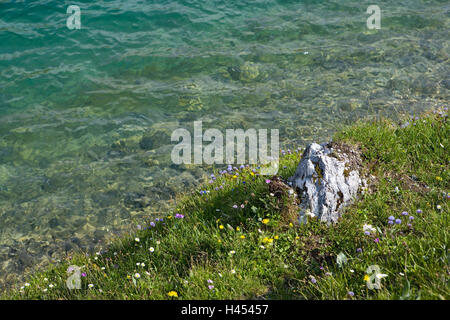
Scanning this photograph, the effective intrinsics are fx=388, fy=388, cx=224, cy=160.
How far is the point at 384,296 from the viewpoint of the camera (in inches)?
153

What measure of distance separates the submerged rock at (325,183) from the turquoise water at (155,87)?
3660mm

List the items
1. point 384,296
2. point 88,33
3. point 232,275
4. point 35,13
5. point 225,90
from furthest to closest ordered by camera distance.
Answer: point 35,13
point 88,33
point 225,90
point 232,275
point 384,296

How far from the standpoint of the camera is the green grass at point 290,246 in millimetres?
4387

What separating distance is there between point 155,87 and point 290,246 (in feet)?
30.1

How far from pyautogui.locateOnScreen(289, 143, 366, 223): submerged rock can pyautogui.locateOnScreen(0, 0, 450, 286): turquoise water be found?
12.0ft

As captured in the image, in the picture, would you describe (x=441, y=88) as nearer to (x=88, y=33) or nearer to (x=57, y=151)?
Result: (x=57, y=151)

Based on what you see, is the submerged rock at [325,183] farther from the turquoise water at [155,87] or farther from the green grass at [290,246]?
the turquoise water at [155,87]

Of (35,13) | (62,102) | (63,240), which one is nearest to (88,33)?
(35,13)

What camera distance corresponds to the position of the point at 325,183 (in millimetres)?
5578

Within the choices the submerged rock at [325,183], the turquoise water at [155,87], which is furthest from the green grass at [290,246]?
the turquoise water at [155,87]

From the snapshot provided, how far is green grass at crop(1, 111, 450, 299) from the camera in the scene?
4.39 metres

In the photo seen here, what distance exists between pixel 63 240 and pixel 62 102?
20.7ft

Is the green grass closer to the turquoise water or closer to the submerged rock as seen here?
the submerged rock

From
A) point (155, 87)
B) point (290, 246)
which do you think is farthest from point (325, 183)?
point (155, 87)
